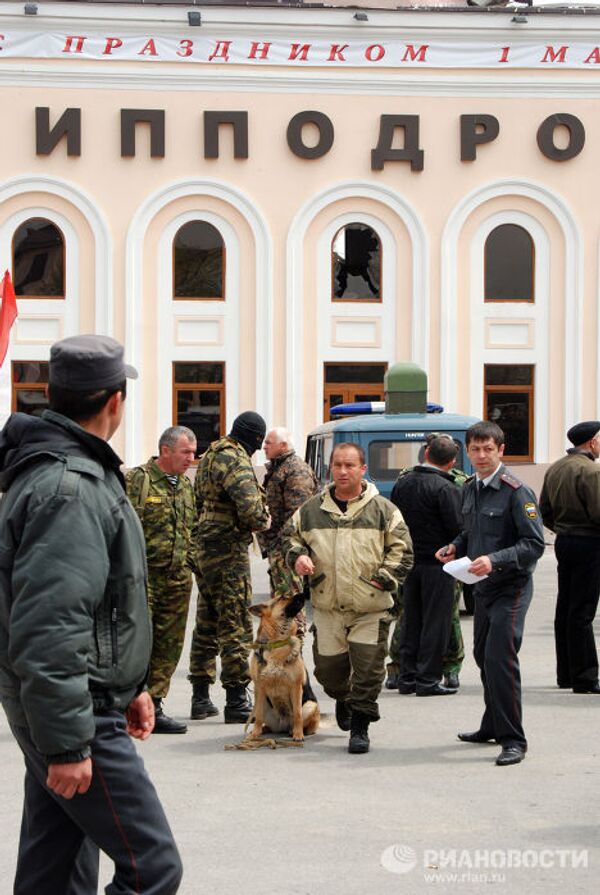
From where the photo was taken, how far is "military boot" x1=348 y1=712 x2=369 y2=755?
A: 8.45 m

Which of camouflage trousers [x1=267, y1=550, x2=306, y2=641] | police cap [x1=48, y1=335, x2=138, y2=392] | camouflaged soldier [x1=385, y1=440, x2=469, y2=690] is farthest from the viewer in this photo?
camouflaged soldier [x1=385, y1=440, x2=469, y2=690]

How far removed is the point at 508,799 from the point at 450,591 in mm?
3747

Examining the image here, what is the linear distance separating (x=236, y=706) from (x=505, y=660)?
219 cm

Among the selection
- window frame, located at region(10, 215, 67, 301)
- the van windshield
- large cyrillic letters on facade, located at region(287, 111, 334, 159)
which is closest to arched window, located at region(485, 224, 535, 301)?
large cyrillic letters on facade, located at region(287, 111, 334, 159)

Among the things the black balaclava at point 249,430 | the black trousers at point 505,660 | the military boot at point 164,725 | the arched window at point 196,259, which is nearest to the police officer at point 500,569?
the black trousers at point 505,660

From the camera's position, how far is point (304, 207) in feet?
97.8

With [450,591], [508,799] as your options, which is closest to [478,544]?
[508,799]

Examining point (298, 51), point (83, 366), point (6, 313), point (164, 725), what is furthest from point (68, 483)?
point (298, 51)

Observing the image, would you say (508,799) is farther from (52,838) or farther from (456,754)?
(52,838)

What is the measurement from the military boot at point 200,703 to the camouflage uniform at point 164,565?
453mm

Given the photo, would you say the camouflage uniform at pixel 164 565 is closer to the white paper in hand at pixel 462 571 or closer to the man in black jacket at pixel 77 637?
the white paper in hand at pixel 462 571

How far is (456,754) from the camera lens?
840 cm

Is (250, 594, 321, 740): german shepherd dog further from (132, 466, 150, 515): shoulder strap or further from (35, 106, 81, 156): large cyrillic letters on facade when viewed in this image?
(35, 106, 81, 156): large cyrillic letters on facade

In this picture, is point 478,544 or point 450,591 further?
point 450,591
